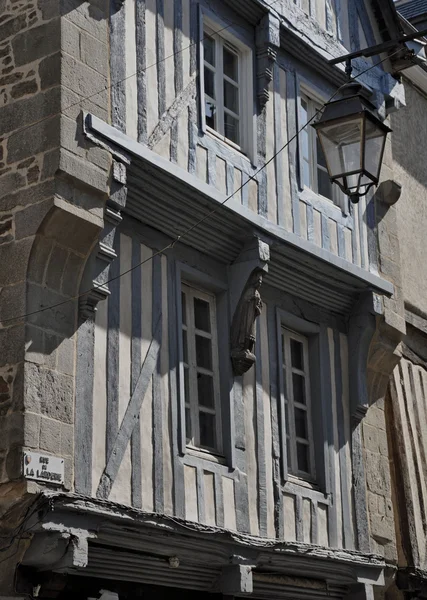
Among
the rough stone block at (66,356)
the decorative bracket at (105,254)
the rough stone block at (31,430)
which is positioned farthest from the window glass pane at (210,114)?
the rough stone block at (31,430)

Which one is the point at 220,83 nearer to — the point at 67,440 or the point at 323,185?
the point at 323,185

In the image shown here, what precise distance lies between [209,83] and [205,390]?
231 cm

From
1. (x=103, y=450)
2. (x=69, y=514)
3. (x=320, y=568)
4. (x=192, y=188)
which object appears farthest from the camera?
(x=320, y=568)

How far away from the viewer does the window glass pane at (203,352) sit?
9727 mm

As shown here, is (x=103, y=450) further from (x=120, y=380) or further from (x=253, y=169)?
(x=253, y=169)

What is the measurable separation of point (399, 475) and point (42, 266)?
5.07 metres

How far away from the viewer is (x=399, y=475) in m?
12.1

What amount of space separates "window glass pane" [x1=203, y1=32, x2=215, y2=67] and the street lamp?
82.8 inches

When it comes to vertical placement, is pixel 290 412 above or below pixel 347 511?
above

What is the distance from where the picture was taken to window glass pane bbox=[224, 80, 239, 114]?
1033 cm

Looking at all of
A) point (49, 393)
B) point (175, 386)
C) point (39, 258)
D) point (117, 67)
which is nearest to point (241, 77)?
point (117, 67)

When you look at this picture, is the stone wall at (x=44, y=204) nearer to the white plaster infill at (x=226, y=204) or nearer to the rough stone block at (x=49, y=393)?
the rough stone block at (x=49, y=393)

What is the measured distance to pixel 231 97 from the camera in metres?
10.4

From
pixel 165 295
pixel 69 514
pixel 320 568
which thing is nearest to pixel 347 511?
pixel 320 568
